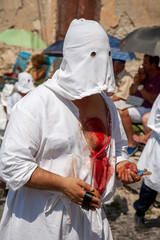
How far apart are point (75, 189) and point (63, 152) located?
21 cm

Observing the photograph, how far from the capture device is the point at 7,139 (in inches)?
60.1

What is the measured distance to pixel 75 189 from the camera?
5.01ft

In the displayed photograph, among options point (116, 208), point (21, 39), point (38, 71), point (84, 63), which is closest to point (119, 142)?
point (84, 63)

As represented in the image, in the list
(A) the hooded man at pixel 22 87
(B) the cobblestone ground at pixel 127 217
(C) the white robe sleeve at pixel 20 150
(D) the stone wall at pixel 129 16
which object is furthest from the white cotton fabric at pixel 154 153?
(D) the stone wall at pixel 129 16

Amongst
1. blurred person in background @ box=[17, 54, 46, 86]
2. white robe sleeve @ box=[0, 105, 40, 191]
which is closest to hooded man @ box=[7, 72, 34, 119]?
blurred person in background @ box=[17, 54, 46, 86]

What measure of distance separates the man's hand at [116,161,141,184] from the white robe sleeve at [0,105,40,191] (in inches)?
22.6

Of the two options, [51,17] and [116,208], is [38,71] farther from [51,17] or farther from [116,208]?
[116,208]

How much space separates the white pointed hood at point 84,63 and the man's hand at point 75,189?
0.44 metres

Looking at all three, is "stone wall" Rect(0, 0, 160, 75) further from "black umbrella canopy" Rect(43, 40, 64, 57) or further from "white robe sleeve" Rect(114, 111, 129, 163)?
"white robe sleeve" Rect(114, 111, 129, 163)

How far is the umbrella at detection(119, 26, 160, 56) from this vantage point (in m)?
4.68

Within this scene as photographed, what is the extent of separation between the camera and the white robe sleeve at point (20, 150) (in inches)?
58.9

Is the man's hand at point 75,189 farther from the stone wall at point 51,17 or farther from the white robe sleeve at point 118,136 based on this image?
the stone wall at point 51,17

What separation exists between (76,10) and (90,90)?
349 inches

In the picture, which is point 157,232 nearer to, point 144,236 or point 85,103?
point 144,236
